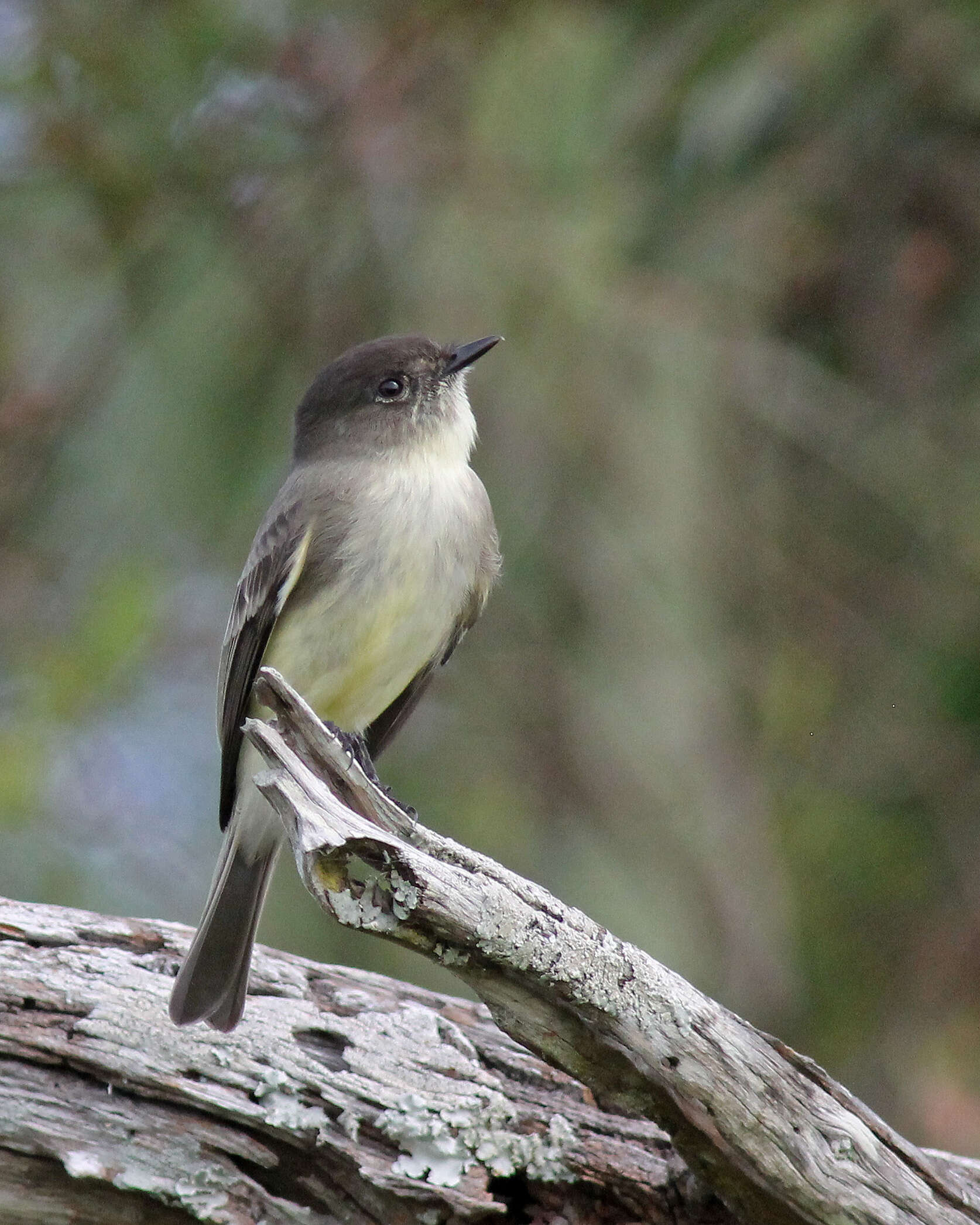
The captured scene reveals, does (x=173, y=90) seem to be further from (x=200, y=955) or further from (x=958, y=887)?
(x=958, y=887)

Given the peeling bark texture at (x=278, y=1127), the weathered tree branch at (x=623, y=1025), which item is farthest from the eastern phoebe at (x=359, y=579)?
the weathered tree branch at (x=623, y=1025)

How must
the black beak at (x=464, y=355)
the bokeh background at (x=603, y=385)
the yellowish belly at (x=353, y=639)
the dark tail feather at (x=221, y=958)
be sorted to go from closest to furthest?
the dark tail feather at (x=221, y=958)
the yellowish belly at (x=353, y=639)
the black beak at (x=464, y=355)
the bokeh background at (x=603, y=385)

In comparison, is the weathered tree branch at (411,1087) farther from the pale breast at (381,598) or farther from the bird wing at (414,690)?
the bird wing at (414,690)

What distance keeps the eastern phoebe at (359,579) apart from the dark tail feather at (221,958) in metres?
0.01

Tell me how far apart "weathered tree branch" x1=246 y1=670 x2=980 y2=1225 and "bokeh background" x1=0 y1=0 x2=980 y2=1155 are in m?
2.08

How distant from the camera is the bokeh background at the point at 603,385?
4.73 metres

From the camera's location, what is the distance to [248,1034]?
9.09 ft

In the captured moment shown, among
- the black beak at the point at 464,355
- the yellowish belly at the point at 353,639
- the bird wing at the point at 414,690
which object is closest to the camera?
the yellowish belly at the point at 353,639

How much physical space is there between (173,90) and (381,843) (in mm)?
3523

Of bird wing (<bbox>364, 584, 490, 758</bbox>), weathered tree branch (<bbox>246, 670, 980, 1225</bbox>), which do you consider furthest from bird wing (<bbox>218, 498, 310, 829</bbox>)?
weathered tree branch (<bbox>246, 670, 980, 1225</bbox>)

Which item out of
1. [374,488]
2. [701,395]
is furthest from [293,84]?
[374,488]

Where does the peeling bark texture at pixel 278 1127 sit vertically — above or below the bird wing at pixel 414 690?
below

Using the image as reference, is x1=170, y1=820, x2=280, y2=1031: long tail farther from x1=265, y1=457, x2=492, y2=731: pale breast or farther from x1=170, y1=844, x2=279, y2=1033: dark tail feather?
x1=265, y1=457, x2=492, y2=731: pale breast

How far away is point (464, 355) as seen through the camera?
4.15 meters
